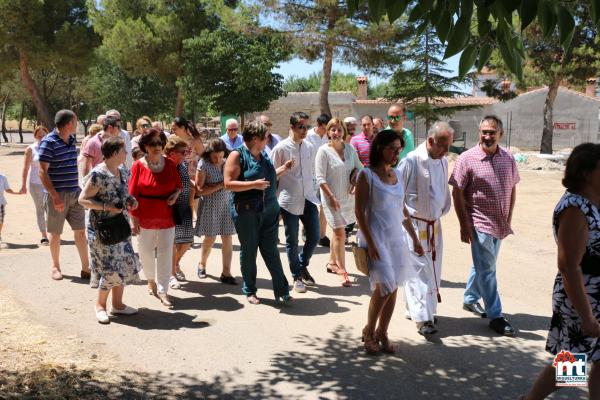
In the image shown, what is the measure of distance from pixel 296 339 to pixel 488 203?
206 centimetres

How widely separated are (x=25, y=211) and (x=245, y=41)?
19.8m

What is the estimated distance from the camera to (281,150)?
261 inches

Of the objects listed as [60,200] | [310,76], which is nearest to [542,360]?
[60,200]

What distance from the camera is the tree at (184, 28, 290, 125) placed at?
29.1m

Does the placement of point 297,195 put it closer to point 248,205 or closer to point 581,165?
point 248,205

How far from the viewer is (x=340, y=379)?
4250 millimetres

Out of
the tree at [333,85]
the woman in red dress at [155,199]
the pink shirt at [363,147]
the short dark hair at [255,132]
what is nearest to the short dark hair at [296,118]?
the short dark hair at [255,132]

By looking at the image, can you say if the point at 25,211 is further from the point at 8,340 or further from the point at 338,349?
the point at 338,349

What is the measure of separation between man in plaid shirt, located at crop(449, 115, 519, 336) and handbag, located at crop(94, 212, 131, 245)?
2988 mm

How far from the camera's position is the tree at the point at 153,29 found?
32438 millimetres

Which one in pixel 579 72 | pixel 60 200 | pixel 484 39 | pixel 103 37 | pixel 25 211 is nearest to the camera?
pixel 484 39

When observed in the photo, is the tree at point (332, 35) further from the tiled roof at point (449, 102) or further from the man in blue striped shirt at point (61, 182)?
the man in blue striped shirt at point (61, 182)

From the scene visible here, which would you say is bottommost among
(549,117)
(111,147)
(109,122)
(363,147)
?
(111,147)

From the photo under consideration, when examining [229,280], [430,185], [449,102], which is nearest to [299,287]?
[229,280]
